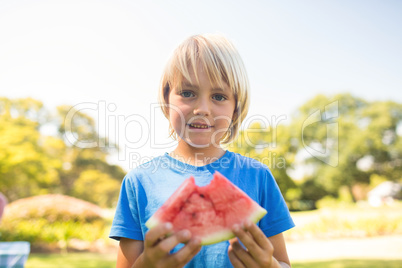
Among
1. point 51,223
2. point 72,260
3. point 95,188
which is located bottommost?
point 95,188

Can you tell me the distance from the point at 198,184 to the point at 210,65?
66 cm

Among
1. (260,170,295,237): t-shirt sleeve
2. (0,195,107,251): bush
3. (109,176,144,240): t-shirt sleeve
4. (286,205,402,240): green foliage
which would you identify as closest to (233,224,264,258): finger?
(260,170,295,237): t-shirt sleeve

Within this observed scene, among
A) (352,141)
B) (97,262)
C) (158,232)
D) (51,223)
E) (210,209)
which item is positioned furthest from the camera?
(352,141)

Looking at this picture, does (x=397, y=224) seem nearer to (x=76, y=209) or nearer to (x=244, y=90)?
(x=76, y=209)

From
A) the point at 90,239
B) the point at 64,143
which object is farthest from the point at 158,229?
the point at 64,143

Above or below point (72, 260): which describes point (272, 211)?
above

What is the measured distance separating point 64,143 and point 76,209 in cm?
1067

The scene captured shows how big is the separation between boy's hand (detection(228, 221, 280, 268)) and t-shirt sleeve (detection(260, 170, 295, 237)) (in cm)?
27

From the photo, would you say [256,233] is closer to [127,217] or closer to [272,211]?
[272,211]

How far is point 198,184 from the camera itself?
5.65ft

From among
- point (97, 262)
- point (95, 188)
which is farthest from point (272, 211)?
point (95, 188)

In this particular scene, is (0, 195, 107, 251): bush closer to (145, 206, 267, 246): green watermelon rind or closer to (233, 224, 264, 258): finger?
(145, 206, 267, 246): green watermelon rind

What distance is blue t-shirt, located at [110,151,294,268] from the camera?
1.60 meters

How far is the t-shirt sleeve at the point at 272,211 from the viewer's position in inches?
64.3
